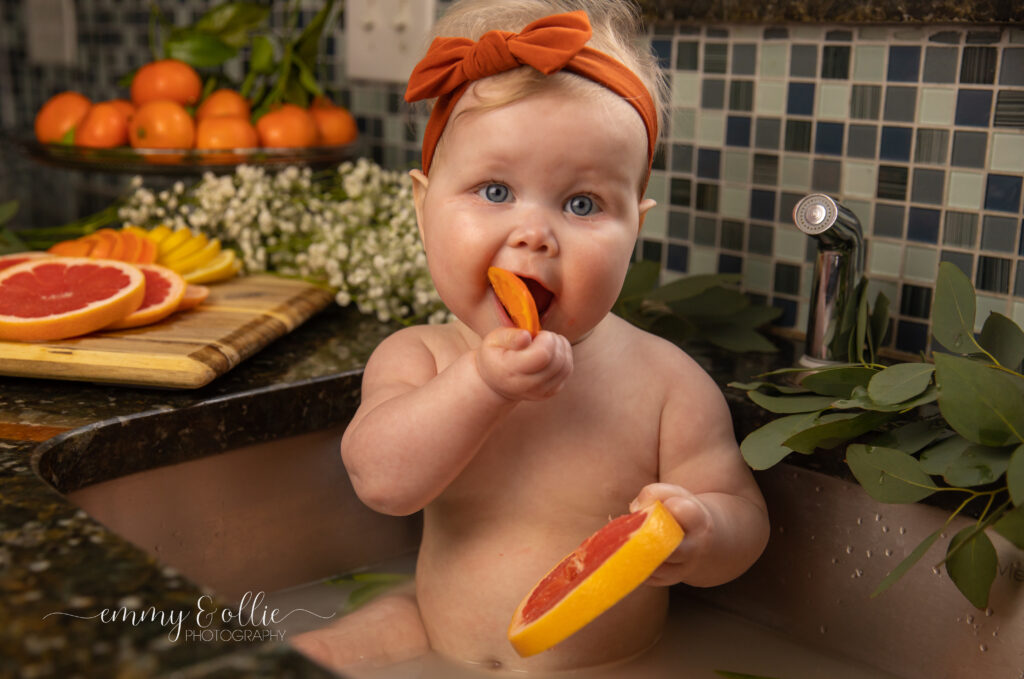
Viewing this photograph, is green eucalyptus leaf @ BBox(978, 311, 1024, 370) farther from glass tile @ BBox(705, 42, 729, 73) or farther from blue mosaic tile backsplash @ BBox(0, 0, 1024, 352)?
glass tile @ BBox(705, 42, 729, 73)

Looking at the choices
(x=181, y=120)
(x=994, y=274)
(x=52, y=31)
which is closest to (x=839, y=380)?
(x=994, y=274)

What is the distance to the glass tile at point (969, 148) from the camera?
3.18ft

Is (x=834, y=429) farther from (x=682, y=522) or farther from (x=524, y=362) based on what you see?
(x=524, y=362)

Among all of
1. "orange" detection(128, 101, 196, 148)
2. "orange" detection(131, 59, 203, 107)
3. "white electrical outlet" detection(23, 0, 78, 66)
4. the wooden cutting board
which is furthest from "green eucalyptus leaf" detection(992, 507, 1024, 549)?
"white electrical outlet" detection(23, 0, 78, 66)

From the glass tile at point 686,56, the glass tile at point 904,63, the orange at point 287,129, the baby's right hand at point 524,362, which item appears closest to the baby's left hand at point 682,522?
the baby's right hand at point 524,362

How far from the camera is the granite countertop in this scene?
0.47 m

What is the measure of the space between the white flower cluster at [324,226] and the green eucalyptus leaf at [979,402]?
1.98 feet

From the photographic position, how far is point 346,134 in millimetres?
1506

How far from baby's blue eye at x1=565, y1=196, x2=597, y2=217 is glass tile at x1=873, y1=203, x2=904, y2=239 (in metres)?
0.44

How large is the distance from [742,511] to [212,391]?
497mm

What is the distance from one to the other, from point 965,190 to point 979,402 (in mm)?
358

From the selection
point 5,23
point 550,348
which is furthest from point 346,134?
point 5,23

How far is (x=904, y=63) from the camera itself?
1.01 metres

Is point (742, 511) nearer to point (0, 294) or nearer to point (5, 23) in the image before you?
point (0, 294)
